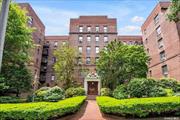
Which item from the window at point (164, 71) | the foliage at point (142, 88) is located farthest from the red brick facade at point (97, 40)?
the foliage at point (142, 88)

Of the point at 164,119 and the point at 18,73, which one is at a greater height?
the point at 18,73

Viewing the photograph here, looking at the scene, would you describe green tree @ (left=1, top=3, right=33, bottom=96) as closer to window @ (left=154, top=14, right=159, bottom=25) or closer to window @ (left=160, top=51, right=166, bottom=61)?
window @ (left=160, top=51, right=166, bottom=61)

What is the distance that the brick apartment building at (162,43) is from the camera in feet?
85.7

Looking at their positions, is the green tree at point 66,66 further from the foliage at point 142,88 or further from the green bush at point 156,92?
the green bush at point 156,92

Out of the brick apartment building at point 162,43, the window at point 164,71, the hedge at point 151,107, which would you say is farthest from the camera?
the window at point 164,71

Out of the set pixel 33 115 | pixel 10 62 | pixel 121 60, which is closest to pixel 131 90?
pixel 121 60

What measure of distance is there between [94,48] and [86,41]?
2405 millimetres

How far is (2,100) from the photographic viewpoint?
16328 millimetres

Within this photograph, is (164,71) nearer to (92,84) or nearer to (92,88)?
(92,84)

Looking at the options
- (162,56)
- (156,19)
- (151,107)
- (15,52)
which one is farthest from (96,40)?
(151,107)

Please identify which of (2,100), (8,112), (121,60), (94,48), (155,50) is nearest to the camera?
(8,112)

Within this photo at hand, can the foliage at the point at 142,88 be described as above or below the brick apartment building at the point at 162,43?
below

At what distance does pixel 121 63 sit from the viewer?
24.3m

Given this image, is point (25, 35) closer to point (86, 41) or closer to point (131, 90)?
point (131, 90)
